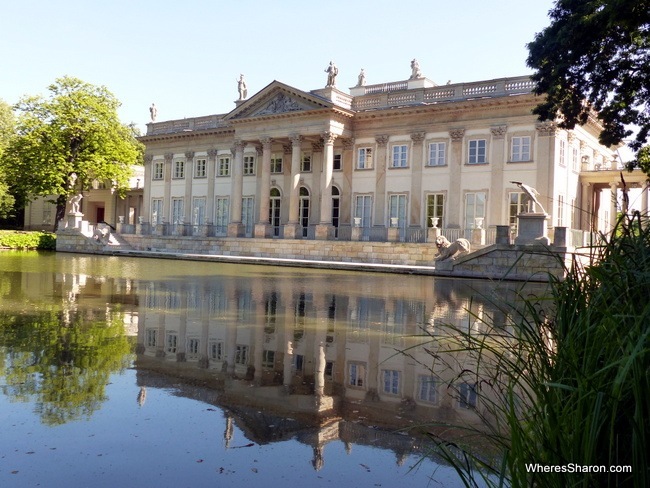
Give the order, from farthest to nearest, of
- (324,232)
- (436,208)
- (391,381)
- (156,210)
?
(156,210) < (324,232) < (436,208) < (391,381)

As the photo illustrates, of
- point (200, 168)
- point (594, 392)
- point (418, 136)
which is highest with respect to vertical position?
point (418, 136)

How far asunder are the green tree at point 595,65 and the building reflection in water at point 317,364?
27.7ft

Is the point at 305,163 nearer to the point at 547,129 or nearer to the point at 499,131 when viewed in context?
the point at 499,131

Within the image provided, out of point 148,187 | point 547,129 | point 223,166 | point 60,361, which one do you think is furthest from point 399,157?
point 60,361

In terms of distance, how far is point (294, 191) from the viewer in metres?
38.8

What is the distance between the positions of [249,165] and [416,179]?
13906mm

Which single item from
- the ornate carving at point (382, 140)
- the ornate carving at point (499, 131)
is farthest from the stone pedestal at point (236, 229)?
the ornate carving at point (499, 131)

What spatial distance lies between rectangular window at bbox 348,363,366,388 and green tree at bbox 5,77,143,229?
43.1m

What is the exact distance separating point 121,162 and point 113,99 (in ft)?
16.3

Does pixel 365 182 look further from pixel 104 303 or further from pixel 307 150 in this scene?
pixel 104 303

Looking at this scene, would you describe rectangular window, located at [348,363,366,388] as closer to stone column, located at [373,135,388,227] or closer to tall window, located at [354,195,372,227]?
stone column, located at [373,135,388,227]

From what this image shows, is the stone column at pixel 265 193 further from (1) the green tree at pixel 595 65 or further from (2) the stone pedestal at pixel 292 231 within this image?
(1) the green tree at pixel 595 65

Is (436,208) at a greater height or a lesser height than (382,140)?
lesser

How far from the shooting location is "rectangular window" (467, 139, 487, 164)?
33969 millimetres
